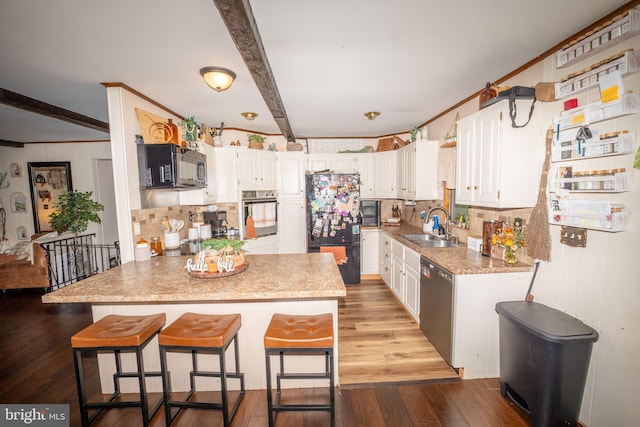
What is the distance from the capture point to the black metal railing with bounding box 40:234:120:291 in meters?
4.34

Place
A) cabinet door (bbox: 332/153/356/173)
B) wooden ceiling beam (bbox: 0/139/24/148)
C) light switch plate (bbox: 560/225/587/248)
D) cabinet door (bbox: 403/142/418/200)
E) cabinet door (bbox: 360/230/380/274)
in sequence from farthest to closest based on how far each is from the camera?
wooden ceiling beam (bbox: 0/139/24/148) → cabinet door (bbox: 332/153/356/173) → cabinet door (bbox: 360/230/380/274) → cabinet door (bbox: 403/142/418/200) → light switch plate (bbox: 560/225/587/248)

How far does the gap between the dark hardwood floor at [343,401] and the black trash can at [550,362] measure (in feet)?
0.80

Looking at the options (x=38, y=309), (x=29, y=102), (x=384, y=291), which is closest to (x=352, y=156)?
(x=384, y=291)

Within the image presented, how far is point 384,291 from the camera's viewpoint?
4.01m

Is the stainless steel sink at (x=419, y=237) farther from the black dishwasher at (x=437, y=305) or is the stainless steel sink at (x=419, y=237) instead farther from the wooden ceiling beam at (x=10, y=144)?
the wooden ceiling beam at (x=10, y=144)

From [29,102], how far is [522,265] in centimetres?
508

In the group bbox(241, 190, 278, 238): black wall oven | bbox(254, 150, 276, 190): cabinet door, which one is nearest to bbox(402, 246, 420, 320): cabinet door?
bbox(241, 190, 278, 238): black wall oven

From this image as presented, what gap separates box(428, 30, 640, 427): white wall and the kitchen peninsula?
1.59 meters

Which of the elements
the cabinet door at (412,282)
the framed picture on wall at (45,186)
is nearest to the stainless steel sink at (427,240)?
the cabinet door at (412,282)

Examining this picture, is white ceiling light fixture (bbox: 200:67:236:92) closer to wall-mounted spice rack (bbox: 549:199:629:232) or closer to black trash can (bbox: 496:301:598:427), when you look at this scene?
wall-mounted spice rack (bbox: 549:199:629:232)

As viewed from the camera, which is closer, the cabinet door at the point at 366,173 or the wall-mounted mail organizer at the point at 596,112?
the wall-mounted mail organizer at the point at 596,112

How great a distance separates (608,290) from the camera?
1.62 metres

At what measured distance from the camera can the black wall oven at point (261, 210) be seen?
397cm
